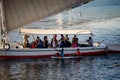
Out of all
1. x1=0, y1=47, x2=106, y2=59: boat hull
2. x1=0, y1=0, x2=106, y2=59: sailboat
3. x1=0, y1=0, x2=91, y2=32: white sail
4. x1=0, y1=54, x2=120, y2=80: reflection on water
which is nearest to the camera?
x1=0, y1=54, x2=120, y2=80: reflection on water

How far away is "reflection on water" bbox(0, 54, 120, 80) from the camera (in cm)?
3553

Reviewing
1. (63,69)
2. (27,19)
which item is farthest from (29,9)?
(63,69)

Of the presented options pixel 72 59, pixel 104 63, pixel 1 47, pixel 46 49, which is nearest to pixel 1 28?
pixel 1 47

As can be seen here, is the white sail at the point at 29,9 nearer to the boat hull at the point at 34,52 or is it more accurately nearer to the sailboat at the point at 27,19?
the sailboat at the point at 27,19

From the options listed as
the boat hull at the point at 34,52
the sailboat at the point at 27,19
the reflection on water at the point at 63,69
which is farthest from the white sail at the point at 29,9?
the reflection on water at the point at 63,69

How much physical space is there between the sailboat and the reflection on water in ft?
2.82

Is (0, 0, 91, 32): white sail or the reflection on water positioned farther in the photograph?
(0, 0, 91, 32): white sail

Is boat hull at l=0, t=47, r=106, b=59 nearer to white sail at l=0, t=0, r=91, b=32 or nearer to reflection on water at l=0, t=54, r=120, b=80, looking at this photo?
reflection on water at l=0, t=54, r=120, b=80

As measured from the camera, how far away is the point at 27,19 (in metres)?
40.9

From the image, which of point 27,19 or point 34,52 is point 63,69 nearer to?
point 34,52

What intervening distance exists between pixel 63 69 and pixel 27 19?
6173mm

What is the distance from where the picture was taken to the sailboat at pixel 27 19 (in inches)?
1575

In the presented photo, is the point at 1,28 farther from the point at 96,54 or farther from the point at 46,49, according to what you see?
the point at 96,54

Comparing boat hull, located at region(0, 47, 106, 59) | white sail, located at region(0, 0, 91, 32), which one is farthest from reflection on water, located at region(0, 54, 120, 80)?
white sail, located at region(0, 0, 91, 32)
